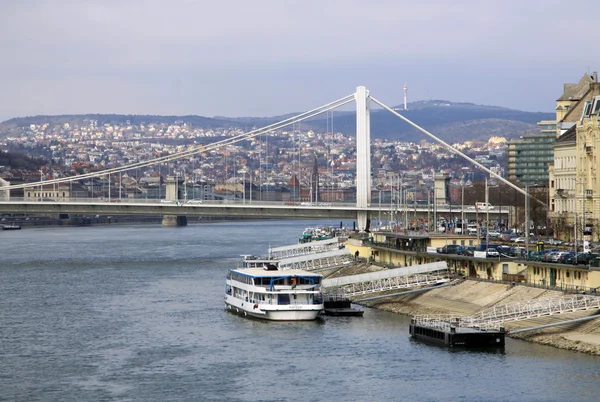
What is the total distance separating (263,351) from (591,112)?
30.7 m

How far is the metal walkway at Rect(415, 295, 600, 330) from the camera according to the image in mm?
41062

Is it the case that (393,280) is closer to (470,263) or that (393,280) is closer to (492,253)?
(470,263)

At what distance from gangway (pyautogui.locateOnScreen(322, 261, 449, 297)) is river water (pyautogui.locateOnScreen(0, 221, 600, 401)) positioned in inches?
143

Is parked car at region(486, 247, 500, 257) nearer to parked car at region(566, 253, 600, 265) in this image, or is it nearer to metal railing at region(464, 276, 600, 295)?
metal railing at region(464, 276, 600, 295)

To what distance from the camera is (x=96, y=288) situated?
61.3 m

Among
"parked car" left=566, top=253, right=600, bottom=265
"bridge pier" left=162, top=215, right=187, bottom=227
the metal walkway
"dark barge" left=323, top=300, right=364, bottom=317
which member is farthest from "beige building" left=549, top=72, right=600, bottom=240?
"bridge pier" left=162, top=215, right=187, bottom=227

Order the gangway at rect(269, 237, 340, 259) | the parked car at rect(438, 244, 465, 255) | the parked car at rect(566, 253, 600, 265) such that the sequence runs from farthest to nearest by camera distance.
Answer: the gangway at rect(269, 237, 340, 259) < the parked car at rect(438, 244, 465, 255) < the parked car at rect(566, 253, 600, 265)

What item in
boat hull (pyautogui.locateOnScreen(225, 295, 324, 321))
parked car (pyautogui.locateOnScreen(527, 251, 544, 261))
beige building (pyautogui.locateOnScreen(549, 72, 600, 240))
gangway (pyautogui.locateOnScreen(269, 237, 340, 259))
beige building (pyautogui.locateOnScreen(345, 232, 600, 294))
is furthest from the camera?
gangway (pyautogui.locateOnScreen(269, 237, 340, 259))

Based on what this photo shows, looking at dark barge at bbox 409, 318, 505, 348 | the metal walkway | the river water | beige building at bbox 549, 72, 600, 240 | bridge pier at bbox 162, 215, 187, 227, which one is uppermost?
beige building at bbox 549, 72, 600, 240

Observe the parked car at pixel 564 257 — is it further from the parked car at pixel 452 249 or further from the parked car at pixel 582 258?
the parked car at pixel 452 249

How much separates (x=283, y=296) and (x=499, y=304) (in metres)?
7.50

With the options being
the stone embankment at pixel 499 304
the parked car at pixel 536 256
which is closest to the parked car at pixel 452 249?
the stone embankment at pixel 499 304

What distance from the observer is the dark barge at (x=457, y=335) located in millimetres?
39688

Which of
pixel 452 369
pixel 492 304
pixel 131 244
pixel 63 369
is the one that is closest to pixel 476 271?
pixel 492 304
